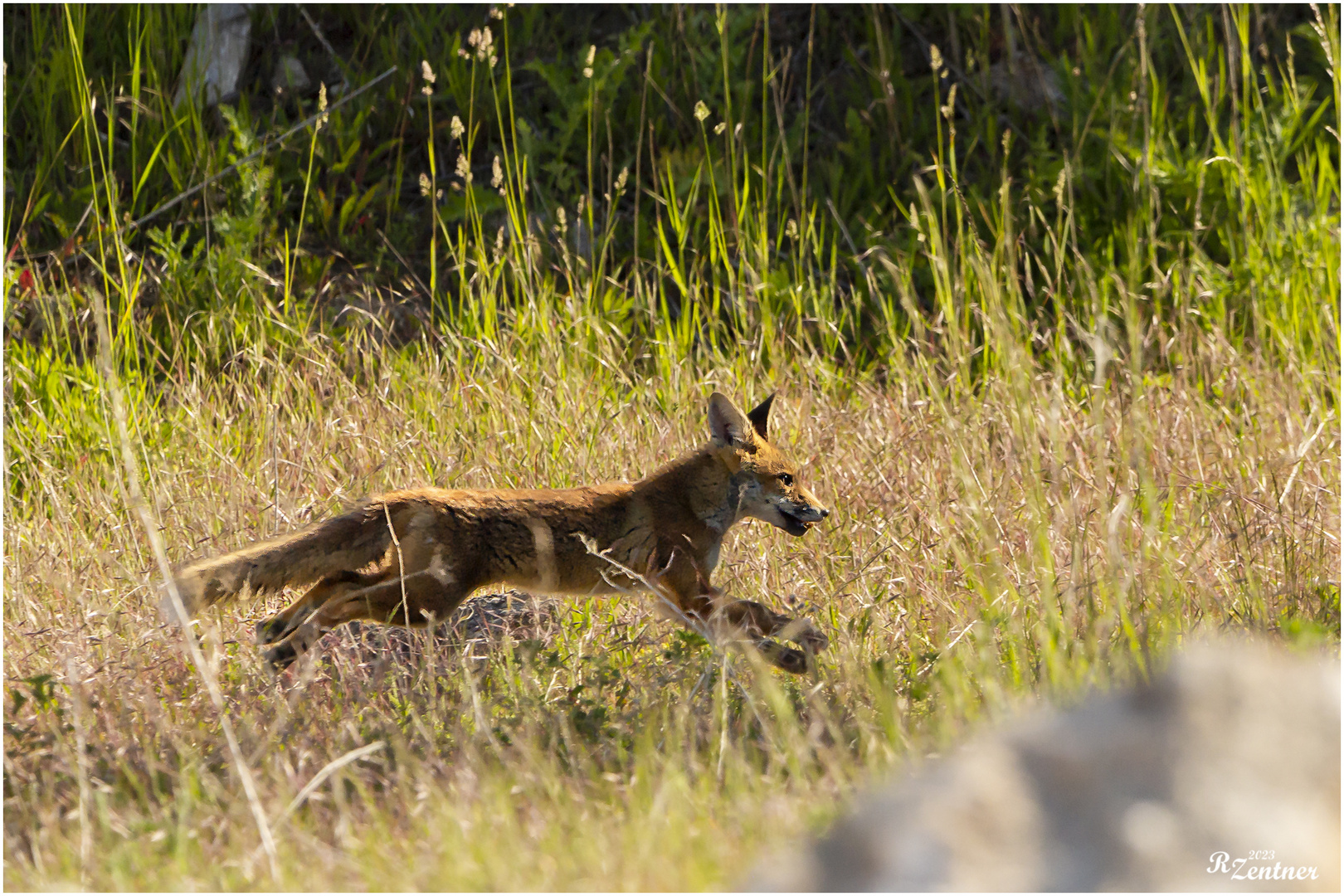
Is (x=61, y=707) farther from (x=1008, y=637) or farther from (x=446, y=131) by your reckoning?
(x=446, y=131)

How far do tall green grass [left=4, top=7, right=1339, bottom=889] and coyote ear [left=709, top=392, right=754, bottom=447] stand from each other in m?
0.50

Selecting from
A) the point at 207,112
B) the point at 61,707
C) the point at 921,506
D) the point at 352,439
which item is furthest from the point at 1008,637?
the point at 207,112

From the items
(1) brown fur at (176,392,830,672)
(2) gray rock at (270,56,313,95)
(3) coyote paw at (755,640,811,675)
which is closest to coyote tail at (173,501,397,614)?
(1) brown fur at (176,392,830,672)

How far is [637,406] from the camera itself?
5.88 metres

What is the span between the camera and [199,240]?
793 cm

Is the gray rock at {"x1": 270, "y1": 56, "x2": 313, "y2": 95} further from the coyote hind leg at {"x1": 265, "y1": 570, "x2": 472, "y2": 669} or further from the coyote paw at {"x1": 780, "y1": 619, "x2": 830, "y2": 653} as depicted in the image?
the coyote paw at {"x1": 780, "y1": 619, "x2": 830, "y2": 653}

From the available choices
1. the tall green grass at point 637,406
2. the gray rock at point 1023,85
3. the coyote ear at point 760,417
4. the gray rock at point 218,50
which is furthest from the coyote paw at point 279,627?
the gray rock at point 1023,85

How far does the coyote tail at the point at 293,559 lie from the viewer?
11.5ft

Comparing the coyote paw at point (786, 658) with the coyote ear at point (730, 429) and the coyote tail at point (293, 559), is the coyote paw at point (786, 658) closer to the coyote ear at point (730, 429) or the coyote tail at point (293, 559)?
the coyote ear at point (730, 429)

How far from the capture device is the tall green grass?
2822 millimetres

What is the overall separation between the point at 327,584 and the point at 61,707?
0.80 m

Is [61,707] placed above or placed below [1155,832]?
below

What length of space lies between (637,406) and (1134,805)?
4.30 metres
